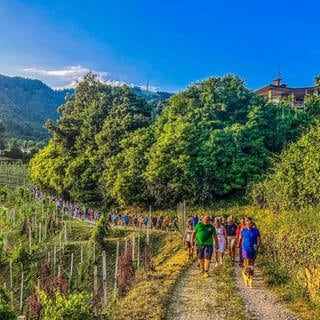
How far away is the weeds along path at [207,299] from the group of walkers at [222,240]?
0.57m

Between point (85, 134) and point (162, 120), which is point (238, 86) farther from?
point (85, 134)

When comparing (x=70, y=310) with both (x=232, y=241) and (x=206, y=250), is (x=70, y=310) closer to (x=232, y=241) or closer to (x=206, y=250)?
(x=206, y=250)

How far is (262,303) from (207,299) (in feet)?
4.00

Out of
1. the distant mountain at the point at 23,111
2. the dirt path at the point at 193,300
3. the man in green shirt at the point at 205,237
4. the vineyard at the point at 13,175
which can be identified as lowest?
the dirt path at the point at 193,300

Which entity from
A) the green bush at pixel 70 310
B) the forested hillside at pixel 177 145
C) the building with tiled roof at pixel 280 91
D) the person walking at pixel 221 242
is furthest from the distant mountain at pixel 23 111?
the green bush at pixel 70 310

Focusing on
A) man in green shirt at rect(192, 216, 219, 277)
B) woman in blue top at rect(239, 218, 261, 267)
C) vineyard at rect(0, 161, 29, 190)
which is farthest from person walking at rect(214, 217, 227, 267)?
vineyard at rect(0, 161, 29, 190)

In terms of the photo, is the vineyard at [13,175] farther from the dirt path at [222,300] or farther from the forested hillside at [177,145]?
the dirt path at [222,300]

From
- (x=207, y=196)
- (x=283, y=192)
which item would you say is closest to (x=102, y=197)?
(x=207, y=196)

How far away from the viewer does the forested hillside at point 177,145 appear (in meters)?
30.2

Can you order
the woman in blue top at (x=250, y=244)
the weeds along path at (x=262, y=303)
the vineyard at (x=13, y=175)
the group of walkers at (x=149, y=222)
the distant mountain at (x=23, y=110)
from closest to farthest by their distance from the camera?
the weeds along path at (x=262, y=303) → the woman in blue top at (x=250, y=244) → the group of walkers at (x=149, y=222) → the vineyard at (x=13, y=175) → the distant mountain at (x=23, y=110)

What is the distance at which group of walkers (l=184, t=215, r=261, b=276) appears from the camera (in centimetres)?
1103

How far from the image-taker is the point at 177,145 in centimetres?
3091

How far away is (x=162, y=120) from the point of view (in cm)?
3538

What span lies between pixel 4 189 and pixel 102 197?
13.9m
